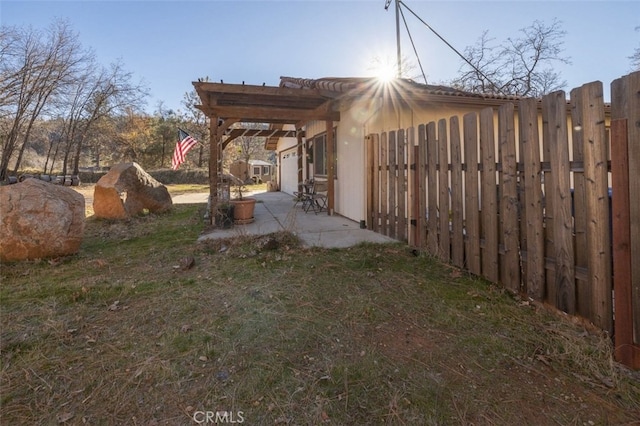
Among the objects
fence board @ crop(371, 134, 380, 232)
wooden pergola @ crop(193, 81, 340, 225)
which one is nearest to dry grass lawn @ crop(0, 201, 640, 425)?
fence board @ crop(371, 134, 380, 232)

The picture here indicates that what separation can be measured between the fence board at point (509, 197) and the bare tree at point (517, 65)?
16.3 metres

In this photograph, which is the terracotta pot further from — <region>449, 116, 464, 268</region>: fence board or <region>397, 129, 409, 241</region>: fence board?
<region>449, 116, 464, 268</region>: fence board

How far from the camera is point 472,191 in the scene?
3363 millimetres

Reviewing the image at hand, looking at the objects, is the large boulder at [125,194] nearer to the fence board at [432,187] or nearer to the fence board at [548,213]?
the fence board at [432,187]

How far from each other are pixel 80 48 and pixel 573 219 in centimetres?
2583

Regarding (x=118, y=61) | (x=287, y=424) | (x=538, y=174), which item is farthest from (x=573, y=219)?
(x=118, y=61)

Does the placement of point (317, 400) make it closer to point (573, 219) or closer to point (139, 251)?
point (573, 219)

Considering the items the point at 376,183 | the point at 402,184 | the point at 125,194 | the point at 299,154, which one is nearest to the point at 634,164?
the point at 402,184

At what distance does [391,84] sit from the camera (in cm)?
530

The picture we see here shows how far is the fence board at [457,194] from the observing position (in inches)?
141

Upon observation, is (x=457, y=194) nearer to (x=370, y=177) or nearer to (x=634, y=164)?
(x=634, y=164)

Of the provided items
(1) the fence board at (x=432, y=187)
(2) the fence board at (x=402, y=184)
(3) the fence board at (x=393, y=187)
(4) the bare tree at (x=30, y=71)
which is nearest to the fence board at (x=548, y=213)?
(1) the fence board at (x=432, y=187)

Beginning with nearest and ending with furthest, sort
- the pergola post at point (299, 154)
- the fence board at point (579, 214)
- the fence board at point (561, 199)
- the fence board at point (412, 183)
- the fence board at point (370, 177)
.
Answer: the fence board at point (579, 214) < the fence board at point (561, 199) < the fence board at point (412, 183) < the fence board at point (370, 177) < the pergola post at point (299, 154)

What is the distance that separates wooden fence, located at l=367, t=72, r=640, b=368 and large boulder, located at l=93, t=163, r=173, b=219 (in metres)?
6.88
